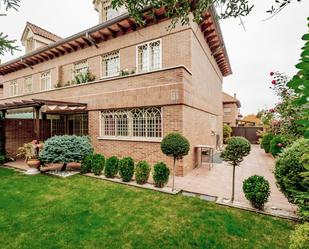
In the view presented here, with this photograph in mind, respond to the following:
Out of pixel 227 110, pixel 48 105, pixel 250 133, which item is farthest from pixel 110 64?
pixel 227 110

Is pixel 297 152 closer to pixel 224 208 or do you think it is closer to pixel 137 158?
pixel 224 208

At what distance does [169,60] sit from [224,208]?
752 centimetres

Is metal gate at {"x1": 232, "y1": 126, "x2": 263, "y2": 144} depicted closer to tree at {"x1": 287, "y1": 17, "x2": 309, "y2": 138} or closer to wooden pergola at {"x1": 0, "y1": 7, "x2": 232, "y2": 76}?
wooden pergola at {"x1": 0, "y1": 7, "x2": 232, "y2": 76}

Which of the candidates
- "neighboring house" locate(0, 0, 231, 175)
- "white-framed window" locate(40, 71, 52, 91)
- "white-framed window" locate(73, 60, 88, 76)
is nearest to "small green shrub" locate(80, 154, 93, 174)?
"neighboring house" locate(0, 0, 231, 175)

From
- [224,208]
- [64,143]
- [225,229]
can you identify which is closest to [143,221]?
[225,229]

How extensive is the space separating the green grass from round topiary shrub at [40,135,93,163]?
2.39 meters

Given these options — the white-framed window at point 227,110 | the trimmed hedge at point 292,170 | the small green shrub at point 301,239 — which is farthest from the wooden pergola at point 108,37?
the white-framed window at point 227,110

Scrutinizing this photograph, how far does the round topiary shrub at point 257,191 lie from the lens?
16.8ft

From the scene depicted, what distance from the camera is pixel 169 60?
995 centimetres

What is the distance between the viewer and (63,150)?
29.7 ft

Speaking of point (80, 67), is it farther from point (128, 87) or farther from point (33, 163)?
point (33, 163)

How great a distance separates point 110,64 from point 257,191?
11.1 meters

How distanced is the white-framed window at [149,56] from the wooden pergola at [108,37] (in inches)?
41.8

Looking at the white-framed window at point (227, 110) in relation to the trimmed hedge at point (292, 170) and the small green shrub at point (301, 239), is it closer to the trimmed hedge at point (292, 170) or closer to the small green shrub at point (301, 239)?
the trimmed hedge at point (292, 170)
